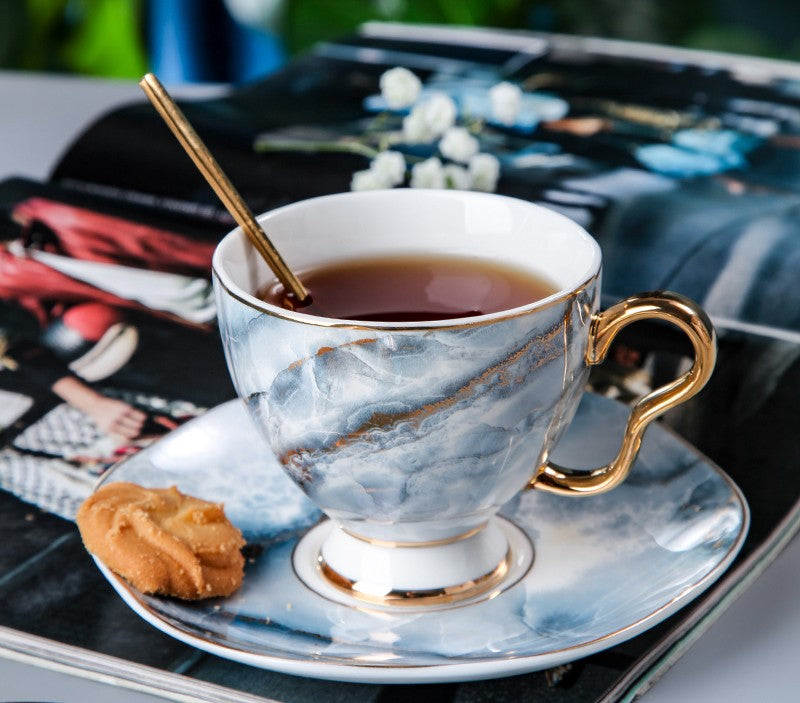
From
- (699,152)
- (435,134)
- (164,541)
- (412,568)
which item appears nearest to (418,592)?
(412,568)

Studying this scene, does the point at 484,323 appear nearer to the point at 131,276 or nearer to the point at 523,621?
the point at 523,621

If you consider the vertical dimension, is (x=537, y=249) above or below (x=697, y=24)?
above

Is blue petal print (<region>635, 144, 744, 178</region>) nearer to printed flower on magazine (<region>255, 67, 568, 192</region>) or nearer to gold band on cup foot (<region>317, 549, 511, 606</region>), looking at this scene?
printed flower on magazine (<region>255, 67, 568, 192</region>)

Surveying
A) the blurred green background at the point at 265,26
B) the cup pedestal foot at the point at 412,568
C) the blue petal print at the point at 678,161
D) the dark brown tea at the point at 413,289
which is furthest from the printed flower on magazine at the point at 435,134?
the blurred green background at the point at 265,26

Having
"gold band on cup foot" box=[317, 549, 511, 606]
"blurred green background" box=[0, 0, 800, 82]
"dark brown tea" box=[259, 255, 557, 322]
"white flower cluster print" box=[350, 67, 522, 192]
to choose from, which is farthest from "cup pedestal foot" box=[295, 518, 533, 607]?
"blurred green background" box=[0, 0, 800, 82]

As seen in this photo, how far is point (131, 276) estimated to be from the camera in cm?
81

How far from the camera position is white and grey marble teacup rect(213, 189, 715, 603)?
0.43m

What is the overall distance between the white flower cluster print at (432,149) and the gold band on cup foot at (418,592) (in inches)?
16.2

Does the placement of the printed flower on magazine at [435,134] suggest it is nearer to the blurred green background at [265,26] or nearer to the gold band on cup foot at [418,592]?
the gold band on cup foot at [418,592]

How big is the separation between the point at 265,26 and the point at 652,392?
1.62m

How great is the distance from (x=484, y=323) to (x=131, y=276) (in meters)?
0.46

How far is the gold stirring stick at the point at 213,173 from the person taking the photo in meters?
0.48

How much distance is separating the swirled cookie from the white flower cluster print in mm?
403

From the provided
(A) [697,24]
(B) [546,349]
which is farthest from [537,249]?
(A) [697,24]
